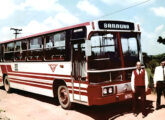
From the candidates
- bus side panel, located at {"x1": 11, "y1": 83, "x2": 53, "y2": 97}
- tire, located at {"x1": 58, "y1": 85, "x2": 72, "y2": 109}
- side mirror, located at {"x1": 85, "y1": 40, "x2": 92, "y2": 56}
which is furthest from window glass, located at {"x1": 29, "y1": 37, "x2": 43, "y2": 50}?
side mirror, located at {"x1": 85, "y1": 40, "x2": 92, "y2": 56}

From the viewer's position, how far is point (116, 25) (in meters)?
8.46

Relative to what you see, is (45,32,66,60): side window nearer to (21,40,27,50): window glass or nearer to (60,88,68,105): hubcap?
(60,88,68,105): hubcap

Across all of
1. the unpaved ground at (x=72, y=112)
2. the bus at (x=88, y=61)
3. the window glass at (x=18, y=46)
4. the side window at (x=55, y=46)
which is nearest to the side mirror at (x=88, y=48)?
the bus at (x=88, y=61)

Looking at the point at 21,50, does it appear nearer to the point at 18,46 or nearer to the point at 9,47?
the point at 18,46

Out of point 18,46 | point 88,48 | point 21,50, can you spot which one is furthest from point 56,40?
point 18,46

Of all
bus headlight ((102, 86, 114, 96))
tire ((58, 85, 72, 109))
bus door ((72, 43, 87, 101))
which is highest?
bus door ((72, 43, 87, 101))

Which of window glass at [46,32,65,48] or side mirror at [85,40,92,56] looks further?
window glass at [46,32,65,48]

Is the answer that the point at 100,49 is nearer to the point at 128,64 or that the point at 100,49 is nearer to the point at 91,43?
the point at 91,43

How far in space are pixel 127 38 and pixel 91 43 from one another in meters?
1.65

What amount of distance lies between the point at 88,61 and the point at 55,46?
2.40m

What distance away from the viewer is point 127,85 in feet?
27.6

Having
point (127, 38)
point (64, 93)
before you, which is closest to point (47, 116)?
point (64, 93)

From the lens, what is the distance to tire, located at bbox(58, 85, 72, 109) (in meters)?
9.27

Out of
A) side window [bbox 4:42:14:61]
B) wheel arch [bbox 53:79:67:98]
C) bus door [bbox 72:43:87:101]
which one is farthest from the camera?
side window [bbox 4:42:14:61]
